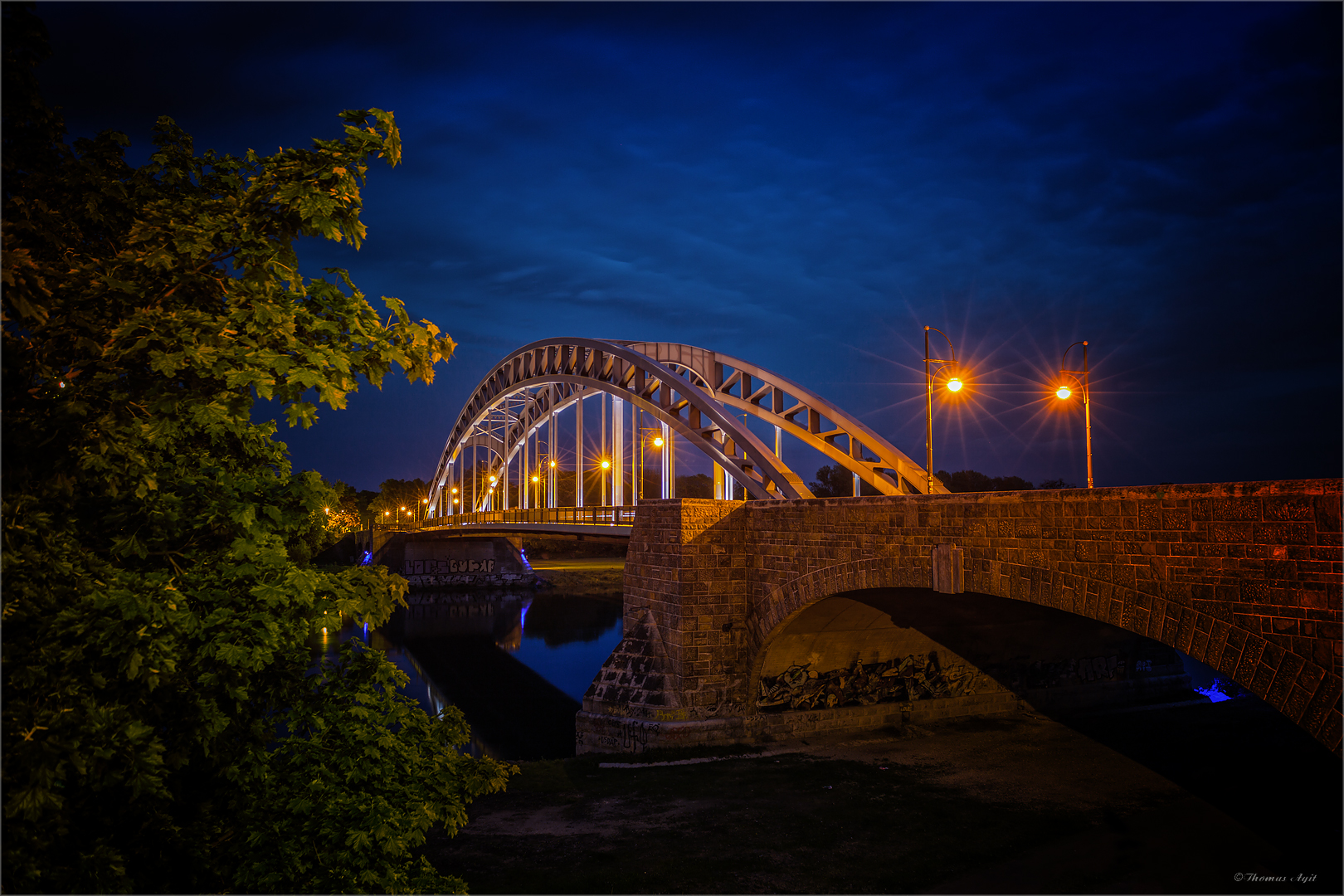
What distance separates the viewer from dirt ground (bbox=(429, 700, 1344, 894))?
12547mm

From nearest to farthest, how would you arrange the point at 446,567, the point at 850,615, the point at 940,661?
the point at 850,615, the point at 940,661, the point at 446,567

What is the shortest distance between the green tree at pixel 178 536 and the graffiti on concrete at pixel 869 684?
13969 millimetres

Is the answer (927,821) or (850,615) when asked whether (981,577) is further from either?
(850,615)

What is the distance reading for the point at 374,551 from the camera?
298 feet

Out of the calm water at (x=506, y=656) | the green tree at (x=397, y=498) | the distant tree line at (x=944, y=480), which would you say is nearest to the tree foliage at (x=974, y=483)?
the distant tree line at (x=944, y=480)

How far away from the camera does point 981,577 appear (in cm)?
1391

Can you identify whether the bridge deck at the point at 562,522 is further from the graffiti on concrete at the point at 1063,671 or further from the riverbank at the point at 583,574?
the riverbank at the point at 583,574

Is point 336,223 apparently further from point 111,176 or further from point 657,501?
point 657,501

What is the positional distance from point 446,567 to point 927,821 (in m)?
74.9

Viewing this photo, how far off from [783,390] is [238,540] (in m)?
29.2

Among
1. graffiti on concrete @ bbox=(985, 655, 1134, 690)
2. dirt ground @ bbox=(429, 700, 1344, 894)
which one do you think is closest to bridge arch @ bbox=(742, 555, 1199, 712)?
graffiti on concrete @ bbox=(985, 655, 1134, 690)

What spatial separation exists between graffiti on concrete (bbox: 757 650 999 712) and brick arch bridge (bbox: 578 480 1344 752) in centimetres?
33

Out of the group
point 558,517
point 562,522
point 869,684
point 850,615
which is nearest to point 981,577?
point 850,615

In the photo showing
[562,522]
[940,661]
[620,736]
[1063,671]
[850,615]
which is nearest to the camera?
[850,615]
